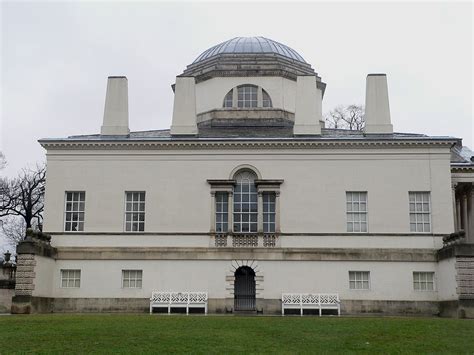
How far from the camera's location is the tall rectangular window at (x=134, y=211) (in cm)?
3766

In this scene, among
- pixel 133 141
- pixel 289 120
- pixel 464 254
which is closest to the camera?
pixel 464 254

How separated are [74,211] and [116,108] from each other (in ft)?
22.8

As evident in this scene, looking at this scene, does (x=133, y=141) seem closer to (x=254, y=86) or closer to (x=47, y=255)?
(x=47, y=255)

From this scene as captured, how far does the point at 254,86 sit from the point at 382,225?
48.0 ft

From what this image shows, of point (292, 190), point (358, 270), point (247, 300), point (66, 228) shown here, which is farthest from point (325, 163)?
point (66, 228)

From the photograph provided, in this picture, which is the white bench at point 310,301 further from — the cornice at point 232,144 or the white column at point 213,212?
the cornice at point 232,144

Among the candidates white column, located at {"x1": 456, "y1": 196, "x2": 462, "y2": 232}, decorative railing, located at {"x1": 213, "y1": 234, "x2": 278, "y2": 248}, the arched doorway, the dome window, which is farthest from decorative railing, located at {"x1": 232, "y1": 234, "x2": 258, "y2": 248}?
white column, located at {"x1": 456, "y1": 196, "x2": 462, "y2": 232}

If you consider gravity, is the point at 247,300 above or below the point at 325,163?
below

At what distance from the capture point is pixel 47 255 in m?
36.0

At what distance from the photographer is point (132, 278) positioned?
36.9m

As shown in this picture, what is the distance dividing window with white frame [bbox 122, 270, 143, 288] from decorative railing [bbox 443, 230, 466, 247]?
16702mm

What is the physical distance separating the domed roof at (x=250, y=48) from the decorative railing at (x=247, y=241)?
17008 mm

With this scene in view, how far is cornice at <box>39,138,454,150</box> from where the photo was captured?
37.7 meters

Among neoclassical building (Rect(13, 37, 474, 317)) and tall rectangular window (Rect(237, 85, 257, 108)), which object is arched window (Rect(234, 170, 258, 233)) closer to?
neoclassical building (Rect(13, 37, 474, 317))
